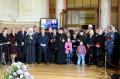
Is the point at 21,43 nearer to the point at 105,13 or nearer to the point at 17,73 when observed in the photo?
the point at 105,13

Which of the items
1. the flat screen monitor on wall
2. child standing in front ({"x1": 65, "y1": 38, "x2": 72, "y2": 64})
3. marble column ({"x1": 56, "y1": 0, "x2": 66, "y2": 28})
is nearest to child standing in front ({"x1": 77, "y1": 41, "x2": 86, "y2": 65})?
child standing in front ({"x1": 65, "y1": 38, "x2": 72, "y2": 64})

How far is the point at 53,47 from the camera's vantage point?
12906 millimetres

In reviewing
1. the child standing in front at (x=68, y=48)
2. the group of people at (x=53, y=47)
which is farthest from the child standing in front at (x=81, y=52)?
the child standing in front at (x=68, y=48)

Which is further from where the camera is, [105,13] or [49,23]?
[105,13]

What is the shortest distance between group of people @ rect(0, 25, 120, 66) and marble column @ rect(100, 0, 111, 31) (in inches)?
86.5

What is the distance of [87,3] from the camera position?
54.2 ft

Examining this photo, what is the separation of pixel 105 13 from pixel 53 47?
3.52 metres

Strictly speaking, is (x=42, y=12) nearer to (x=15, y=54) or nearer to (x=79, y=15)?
(x=79, y=15)

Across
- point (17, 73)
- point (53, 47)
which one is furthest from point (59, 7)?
point (17, 73)

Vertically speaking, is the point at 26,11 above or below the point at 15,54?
above

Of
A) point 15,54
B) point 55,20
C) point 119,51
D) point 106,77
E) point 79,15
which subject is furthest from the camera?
point 79,15

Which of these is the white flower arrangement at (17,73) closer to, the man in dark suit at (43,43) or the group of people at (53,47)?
the group of people at (53,47)

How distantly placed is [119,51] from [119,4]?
484 centimetres

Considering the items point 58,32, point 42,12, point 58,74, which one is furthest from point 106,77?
point 42,12
